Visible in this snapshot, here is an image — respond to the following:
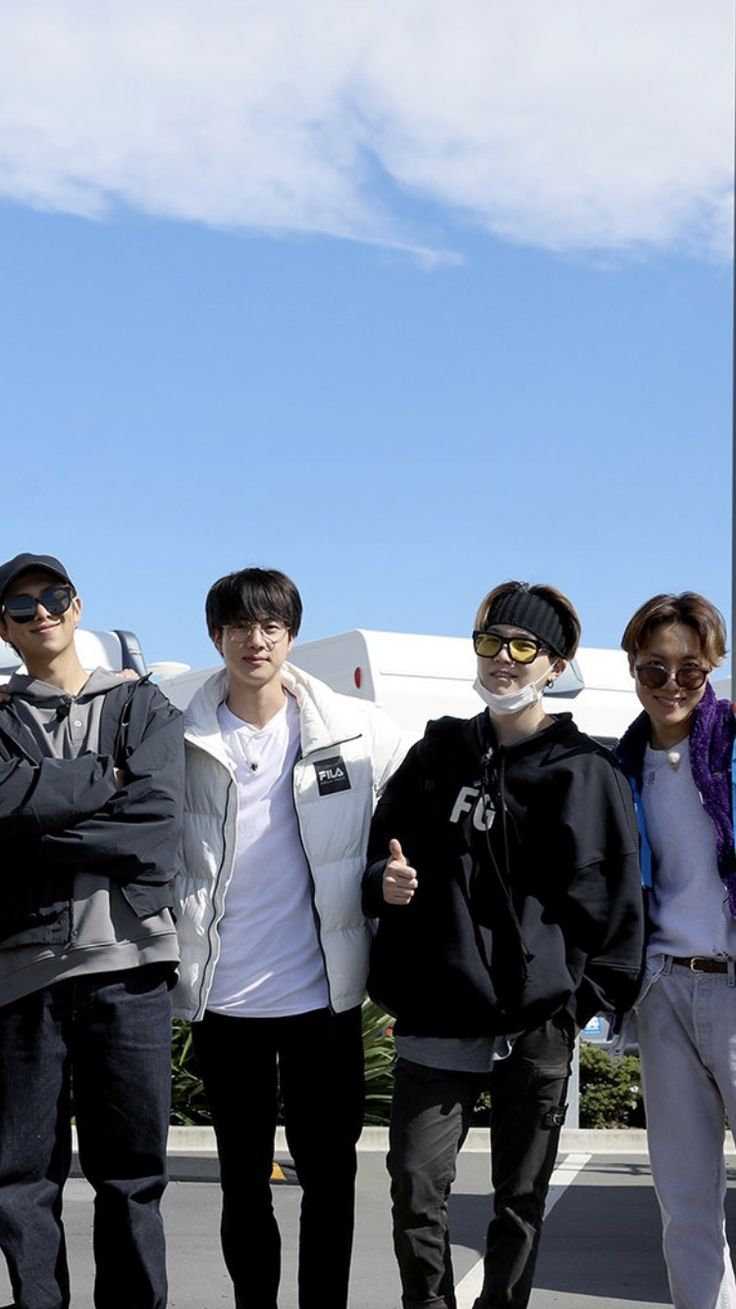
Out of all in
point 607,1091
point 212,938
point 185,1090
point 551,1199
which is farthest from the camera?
point 607,1091

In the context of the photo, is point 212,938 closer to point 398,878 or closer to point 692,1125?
point 398,878

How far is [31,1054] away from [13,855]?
49cm

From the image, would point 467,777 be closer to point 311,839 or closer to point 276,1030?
point 311,839

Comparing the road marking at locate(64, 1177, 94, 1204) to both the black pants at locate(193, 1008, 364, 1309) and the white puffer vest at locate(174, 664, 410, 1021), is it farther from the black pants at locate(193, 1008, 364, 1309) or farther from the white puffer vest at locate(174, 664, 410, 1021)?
the white puffer vest at locate(174, 664, 410, 1021)

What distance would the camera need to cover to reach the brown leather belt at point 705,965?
4.07 meters

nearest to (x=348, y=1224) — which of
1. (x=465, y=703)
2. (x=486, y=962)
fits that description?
(x=486, y=962)

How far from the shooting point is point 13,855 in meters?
4.14

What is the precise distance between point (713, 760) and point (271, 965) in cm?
124

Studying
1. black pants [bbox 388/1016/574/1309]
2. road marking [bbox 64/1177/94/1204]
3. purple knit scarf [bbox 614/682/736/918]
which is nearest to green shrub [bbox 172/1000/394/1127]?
road marking [bbox 64/1177/94/1204]

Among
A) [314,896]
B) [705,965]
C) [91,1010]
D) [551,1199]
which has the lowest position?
[551,1199]

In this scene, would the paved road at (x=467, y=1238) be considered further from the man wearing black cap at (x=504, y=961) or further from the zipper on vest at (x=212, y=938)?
the zipper on vest at (x=212, y=938)

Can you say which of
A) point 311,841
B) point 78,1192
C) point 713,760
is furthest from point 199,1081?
point 713,760

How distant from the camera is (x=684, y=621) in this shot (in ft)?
14.0

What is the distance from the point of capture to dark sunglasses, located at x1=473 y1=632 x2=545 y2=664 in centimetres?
423
